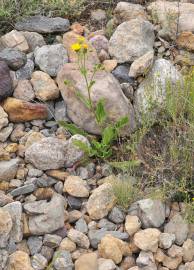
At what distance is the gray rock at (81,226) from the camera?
3268 millimetres

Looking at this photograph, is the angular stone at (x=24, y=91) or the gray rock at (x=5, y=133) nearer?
the gray rock at (x=5, y=133)

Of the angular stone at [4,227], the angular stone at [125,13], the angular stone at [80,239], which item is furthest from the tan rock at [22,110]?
the angular stone at [125,13]

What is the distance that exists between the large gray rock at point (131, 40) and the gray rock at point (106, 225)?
1.48 meters

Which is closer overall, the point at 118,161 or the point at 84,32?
the point at 118,161

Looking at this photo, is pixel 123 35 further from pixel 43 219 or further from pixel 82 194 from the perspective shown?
pixel 43 219

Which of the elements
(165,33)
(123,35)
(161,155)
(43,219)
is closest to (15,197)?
(43,219)

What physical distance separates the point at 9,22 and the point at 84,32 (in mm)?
670

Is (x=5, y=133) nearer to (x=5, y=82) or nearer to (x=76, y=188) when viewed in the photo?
(x=5, y=82)

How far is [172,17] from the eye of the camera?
449 centimetres

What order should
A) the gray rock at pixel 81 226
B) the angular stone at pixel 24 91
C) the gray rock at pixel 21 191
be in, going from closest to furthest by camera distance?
the gray rock at pixel 81 226
the gray rock at pixel 21 191
the angular stone at pixel 24 91

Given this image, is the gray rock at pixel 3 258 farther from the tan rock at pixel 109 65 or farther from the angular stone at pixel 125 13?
the angular stone at pixel 125 13

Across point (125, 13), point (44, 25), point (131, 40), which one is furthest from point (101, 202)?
point (125, 13)

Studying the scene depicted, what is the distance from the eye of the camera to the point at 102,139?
3697mm

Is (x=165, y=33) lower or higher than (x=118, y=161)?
higher
